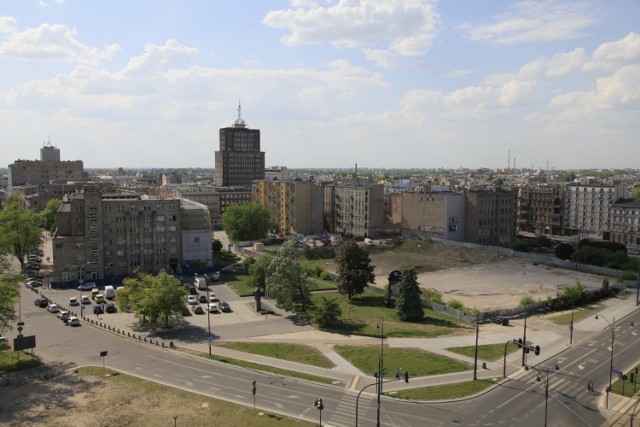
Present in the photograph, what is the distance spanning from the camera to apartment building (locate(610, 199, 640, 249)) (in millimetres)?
140375

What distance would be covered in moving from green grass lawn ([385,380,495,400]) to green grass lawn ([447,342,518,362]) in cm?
763

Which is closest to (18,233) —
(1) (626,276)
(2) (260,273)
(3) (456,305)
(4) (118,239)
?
(4) (118,239)

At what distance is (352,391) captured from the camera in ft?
157

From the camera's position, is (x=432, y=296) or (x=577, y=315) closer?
(x=577, y=315)

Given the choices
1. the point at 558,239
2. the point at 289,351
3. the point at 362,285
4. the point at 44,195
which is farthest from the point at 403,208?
the point at 44,195

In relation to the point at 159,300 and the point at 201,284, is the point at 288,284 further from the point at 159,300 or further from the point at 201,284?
the point at 201,284

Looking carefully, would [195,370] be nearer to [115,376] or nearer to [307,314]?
[115,376]

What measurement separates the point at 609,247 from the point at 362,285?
2782 inches

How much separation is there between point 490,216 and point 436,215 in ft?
47.3

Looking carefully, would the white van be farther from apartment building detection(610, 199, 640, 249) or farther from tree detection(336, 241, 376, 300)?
apartment building detection(610, 199, 640, 249)

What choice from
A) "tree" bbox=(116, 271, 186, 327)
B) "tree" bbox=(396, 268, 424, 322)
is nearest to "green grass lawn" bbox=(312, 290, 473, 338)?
"tree" bbox=(396, 268, 424, 322)

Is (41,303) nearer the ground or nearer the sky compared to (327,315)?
nearer the ground

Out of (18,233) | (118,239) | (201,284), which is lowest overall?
(201,284)

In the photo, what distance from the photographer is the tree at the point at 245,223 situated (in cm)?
13888
